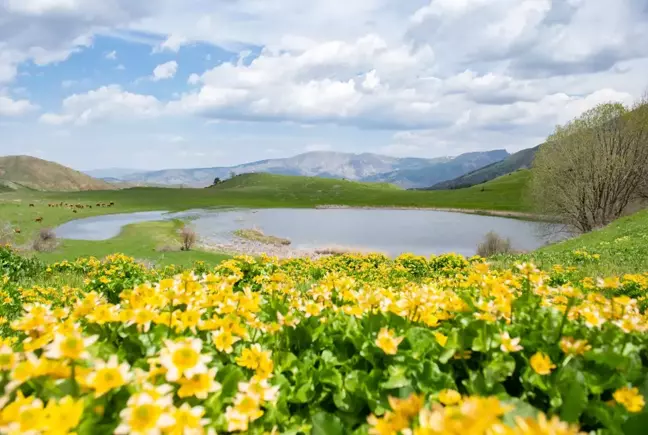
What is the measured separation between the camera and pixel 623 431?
2.23 meters

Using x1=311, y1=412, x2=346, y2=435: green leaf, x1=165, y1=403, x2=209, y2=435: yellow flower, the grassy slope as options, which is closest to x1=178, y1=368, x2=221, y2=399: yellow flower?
x1=165, y1=403, x2=209, y2=435: yellow flower

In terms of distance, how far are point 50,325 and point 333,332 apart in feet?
6.57

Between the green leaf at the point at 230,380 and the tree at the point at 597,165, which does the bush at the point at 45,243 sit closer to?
the green leaf at the point at 230,380

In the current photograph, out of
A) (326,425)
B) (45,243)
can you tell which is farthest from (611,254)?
(45,243)

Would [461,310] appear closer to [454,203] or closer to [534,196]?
[534,196]

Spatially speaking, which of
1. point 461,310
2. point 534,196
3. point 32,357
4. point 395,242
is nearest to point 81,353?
point 32,357

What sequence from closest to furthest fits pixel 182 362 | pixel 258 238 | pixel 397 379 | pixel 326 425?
1. pixel 182 362
2. pixel 326 425
3. pixel 397 379
4. pixel 258 238

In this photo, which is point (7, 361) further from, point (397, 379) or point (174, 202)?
point (174, 202)

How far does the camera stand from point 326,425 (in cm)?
238

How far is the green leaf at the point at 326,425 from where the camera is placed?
7.72 ft

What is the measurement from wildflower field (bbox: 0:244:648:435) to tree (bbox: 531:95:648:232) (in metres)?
41.8

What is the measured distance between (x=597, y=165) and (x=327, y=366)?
1726 inches

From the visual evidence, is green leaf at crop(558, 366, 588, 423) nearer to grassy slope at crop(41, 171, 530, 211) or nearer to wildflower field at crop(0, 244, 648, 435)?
wildflower field at crop(0, 244, 648, 435)

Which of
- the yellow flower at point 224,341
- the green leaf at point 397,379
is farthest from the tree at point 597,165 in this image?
the yellow flower at point 224,341
